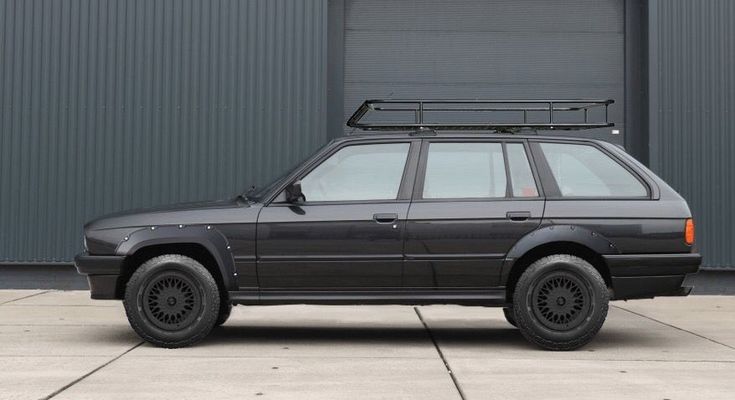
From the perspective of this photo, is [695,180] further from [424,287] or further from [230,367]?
[230,367]

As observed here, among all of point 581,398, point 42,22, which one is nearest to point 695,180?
point 581,398

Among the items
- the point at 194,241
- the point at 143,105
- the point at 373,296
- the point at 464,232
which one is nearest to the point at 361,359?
the point at 373,296

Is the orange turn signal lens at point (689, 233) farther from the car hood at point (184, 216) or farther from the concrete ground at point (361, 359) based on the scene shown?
the car hood at point (184, 216)

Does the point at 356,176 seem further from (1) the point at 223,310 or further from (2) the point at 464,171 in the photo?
(1) the point at 223,310

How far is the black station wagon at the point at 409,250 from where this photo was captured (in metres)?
6.94

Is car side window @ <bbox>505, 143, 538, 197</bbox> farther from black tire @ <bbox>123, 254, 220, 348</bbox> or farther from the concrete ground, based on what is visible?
black tire @ <bbox>123, 254, 220, 348</bbox>

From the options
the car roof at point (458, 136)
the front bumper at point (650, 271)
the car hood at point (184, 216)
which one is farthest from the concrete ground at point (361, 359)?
the car roof at point (458, 136)

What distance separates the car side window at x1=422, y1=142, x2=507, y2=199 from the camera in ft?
23.5

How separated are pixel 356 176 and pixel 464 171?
0.84 metres

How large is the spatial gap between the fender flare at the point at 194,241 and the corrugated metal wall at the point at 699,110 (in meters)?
7.36

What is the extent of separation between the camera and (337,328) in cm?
849

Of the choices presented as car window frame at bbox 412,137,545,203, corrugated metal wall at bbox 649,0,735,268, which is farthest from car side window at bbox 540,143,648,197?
corrugated metal wall at bbox 649,0,735,268

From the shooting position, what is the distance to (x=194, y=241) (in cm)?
700

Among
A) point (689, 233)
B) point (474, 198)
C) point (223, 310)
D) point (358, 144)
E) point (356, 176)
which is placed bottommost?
point (223, 310)
